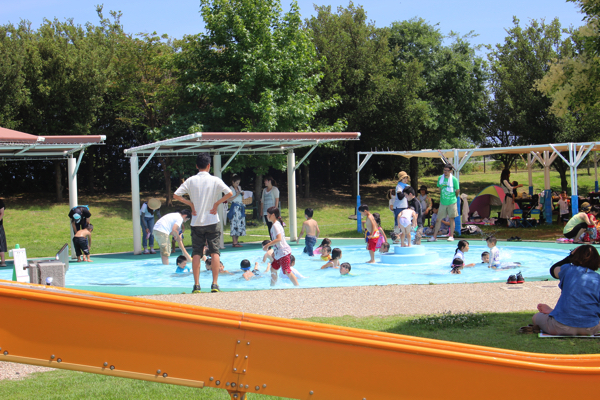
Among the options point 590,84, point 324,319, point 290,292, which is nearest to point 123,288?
point 290,292

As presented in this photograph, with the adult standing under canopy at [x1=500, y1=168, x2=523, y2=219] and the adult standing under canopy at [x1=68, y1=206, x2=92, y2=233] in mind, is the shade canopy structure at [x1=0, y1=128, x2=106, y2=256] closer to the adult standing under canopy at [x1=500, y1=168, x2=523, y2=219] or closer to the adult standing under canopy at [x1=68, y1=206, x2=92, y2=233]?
the adult standing under canopy at [x1=68, y1=206, x2=92, y2=233]

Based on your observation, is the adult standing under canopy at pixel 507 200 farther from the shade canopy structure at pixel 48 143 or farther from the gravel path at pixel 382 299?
the shade canopy structure at pixel 48 143

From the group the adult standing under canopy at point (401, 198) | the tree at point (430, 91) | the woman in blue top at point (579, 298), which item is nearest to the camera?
the woman in blue top at point (579, 298)

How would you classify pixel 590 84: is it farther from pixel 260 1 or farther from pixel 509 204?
pixel 260 1

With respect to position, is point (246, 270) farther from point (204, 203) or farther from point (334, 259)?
point (204, 203)

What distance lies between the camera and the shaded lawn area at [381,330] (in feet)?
13.6

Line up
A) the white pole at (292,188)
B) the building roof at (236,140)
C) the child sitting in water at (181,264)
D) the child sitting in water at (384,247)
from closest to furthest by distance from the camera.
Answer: the child sitting in water at (181,264), the building roof at (236,140), the child sitting in water at (384,247), the white pole at (292,188)

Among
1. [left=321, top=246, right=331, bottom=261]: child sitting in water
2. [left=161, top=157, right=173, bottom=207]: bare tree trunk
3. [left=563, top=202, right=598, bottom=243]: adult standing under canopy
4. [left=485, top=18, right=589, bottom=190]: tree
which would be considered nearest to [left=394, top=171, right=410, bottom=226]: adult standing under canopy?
[left=321, top=246, right=331, bottom=261]: child sitting in water

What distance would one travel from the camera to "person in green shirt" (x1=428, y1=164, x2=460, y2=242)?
49.3ft

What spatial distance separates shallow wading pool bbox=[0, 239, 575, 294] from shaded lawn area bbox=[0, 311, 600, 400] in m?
3.93

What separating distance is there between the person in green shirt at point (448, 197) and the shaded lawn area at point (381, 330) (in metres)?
8.87

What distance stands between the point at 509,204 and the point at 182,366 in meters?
17.5

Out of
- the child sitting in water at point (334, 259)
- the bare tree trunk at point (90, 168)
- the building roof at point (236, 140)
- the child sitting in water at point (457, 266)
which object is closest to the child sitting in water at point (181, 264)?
the building roof at point (236, 140)

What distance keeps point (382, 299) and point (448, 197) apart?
8626mm
